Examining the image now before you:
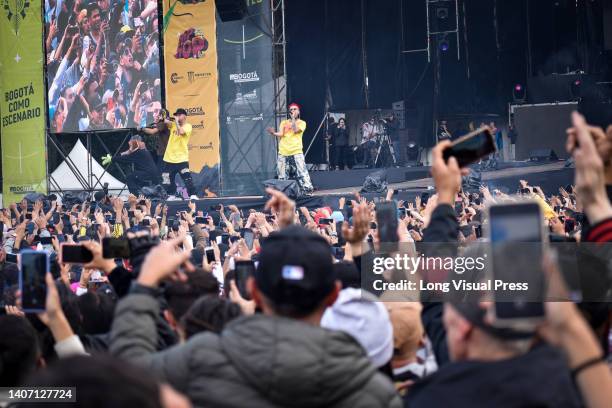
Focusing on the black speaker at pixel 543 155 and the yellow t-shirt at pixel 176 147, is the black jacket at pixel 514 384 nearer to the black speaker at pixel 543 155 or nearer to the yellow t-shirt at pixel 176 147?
the yellow t-shirt at pixel 176 147

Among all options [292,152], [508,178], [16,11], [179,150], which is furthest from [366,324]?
[16,11]

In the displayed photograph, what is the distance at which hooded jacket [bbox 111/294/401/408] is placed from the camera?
2.18 m

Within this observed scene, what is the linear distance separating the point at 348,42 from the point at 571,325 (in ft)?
61.4

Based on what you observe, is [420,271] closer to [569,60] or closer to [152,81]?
[152,81]

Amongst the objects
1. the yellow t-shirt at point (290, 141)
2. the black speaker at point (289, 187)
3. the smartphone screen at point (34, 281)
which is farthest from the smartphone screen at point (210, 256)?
the yellow t-shirt at point (290, 141)

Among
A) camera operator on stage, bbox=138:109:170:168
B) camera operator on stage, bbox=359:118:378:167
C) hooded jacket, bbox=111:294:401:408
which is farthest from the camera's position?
camera operator on stage, bbox=359:118:378:167

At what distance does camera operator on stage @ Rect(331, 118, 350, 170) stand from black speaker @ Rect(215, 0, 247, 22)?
3.96 metres

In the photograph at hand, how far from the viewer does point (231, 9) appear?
17375 millimetres

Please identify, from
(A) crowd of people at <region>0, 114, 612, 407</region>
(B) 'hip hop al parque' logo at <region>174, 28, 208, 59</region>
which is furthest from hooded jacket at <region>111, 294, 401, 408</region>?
(B) 'hip hop al parque' logo at <region>174, 28, 208, 59</region>

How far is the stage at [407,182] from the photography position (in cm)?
1552

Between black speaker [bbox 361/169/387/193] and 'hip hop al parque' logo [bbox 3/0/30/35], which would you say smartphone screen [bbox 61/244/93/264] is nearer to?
black speaker [bbox 361/169/387/193]

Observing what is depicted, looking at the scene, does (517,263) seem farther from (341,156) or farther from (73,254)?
(341,156)

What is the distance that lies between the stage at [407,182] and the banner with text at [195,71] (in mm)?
1719

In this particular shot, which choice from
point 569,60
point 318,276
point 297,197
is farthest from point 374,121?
point 318,276
